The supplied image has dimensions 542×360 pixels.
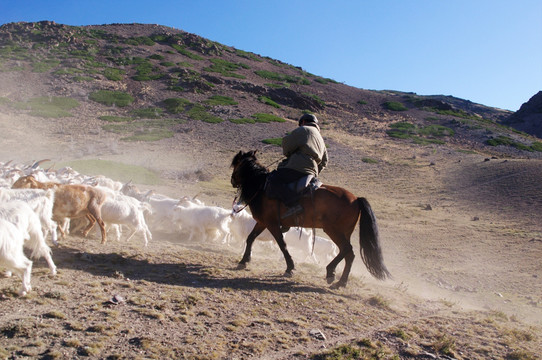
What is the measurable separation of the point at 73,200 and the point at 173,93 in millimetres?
41813

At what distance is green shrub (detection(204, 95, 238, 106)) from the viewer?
152ft

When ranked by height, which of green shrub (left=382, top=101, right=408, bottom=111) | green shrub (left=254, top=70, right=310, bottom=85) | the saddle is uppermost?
green shrub (left=254, top=70, right=310, bottom=85)

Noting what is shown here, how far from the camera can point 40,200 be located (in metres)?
6.95

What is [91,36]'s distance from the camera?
225 feet

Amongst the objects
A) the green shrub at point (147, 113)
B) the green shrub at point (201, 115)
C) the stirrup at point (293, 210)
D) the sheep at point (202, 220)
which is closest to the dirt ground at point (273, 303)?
the sheep at point (202, 220)

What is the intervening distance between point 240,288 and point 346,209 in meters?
2.34

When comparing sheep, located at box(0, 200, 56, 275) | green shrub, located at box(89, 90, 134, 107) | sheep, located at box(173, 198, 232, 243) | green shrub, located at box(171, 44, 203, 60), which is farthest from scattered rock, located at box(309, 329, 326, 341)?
green shrub, located at box(171, 44, 203, 60)

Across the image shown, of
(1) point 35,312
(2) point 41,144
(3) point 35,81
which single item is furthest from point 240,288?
(3) point 35,81

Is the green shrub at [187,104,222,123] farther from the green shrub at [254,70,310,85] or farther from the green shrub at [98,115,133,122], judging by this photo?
the green shrub at [254,70,310,85]

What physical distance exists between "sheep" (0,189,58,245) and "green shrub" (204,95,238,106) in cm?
3923

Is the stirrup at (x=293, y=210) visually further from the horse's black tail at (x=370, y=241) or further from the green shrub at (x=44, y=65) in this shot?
the green shrub at (x=44, y=65)

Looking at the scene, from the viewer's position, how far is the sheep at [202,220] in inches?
445

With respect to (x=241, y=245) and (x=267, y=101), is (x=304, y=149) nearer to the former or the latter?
(x=241, y=245)

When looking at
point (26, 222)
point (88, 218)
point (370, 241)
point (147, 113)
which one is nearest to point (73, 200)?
point (88, 218)
